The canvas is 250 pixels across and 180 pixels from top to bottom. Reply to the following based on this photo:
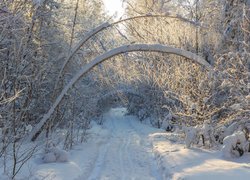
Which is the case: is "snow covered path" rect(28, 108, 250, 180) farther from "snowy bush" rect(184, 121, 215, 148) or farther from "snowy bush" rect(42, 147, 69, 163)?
"snowy bush" rect(184, 121, 215, 148)

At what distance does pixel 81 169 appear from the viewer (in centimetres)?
1148

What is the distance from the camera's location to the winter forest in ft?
34.2

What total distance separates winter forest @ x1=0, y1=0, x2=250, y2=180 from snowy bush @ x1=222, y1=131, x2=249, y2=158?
0.09 feet

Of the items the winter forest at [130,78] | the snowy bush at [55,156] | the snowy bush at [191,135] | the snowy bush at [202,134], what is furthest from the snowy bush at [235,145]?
the snowy bush at [55,156]

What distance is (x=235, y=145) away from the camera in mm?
12086

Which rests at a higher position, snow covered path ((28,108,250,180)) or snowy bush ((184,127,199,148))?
snowy bush ((184,127,199,148))

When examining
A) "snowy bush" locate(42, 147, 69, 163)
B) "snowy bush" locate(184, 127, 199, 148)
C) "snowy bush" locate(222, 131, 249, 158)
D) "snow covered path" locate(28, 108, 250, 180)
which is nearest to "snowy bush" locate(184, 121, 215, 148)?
"snowy bush" locate(184, 127, 199, 148)

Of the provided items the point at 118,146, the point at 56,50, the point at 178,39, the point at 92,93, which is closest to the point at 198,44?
the point at 178,39

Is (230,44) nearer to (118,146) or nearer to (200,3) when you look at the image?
(200,3)

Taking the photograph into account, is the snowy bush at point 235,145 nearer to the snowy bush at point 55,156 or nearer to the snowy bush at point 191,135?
the snowy bush at point 191,135

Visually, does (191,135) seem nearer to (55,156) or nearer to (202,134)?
(202,134)

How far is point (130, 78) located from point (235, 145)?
5655 mm

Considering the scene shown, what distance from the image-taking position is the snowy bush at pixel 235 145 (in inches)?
476

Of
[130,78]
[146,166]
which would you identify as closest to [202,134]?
[146,166]
